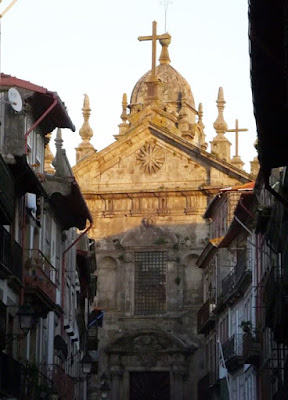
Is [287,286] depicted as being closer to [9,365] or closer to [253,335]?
[9,365]

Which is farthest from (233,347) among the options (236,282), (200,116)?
(200,116)

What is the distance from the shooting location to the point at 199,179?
66250mm

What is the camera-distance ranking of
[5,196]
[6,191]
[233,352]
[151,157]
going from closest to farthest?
[5,196]
[6,191]
[233,352]
[151,157]

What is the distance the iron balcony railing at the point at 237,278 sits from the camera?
1808 inches

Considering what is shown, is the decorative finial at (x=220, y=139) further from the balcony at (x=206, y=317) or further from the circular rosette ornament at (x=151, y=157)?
the balcony at (x=206, y=317)

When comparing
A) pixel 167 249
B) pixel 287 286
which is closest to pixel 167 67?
pixel 167 249

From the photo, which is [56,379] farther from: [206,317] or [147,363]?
[147,363]

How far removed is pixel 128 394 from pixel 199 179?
1155cm

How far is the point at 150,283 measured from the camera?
6662 cm

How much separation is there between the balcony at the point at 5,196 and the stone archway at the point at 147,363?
38.4m

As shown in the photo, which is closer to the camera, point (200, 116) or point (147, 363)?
point (147, 363)

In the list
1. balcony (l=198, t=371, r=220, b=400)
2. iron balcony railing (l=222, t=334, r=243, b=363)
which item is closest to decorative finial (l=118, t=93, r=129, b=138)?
balcony (l=198, t=371, r=220, b=400)

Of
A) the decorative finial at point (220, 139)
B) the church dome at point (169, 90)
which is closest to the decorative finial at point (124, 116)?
the church dome at point (169, 90)

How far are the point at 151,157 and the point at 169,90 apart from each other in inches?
643
